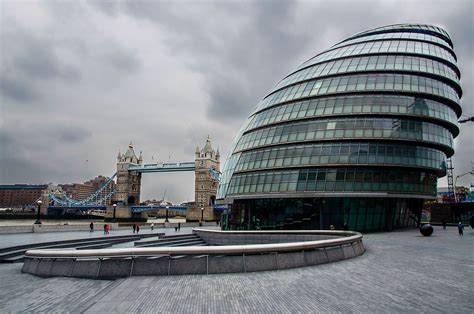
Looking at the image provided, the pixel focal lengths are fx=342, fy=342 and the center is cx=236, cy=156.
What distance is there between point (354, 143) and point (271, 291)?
30.1m

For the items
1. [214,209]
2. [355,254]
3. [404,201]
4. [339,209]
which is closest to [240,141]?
[339,209]

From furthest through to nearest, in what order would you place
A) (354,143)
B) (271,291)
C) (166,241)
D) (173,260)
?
1. (354,143)
2. (166,241)
3. (173,260)
4. (271,291)

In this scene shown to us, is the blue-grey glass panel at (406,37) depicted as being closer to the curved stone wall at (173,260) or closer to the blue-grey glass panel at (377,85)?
the blue-grey glass panel at (377,85)

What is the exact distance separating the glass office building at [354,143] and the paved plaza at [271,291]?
22.7 m

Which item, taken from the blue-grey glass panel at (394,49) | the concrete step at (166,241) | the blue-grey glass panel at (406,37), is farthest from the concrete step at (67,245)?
the blue-grey glass panel at (406,37)

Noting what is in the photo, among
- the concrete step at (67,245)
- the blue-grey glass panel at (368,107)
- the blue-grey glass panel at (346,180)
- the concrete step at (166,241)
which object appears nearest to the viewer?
the concrete step at (67,245)

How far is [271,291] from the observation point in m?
10.8

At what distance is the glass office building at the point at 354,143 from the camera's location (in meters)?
37.7

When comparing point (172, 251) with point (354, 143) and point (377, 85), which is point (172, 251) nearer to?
point (354, 143)

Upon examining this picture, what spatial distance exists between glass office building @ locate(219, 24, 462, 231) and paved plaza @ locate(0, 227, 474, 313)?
74.4 feet

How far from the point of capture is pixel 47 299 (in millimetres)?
10836

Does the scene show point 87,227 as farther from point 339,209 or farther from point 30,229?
point 339,209

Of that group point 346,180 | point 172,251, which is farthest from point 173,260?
point 346,180

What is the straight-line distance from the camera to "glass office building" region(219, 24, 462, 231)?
37.7m
